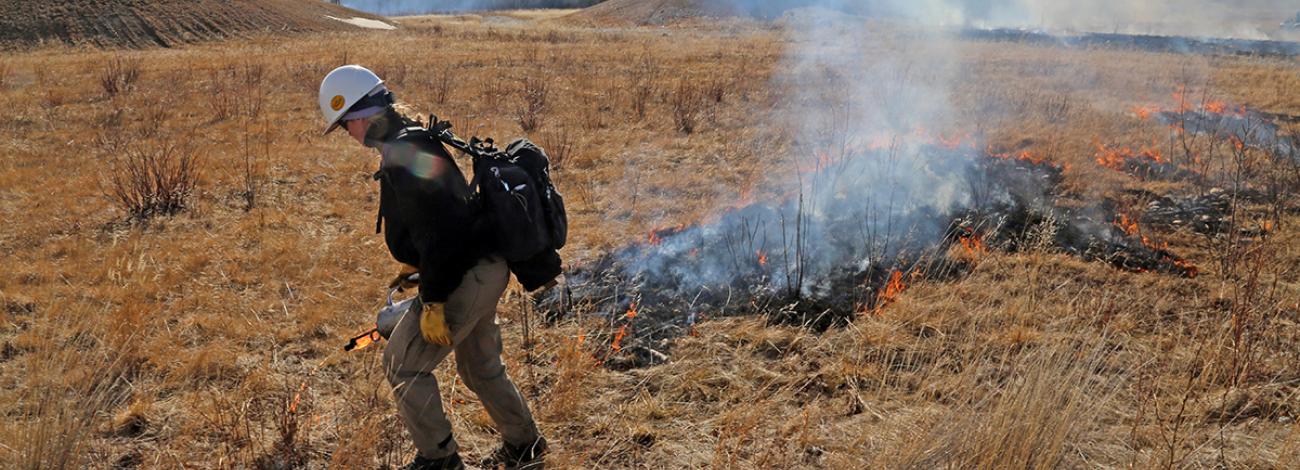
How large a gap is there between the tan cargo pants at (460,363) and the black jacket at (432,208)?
0.13 meters

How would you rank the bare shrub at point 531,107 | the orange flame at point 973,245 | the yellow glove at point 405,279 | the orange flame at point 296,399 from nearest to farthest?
the yellow glove at point 405,279
the orange flame at point 296,399
the orange flame at point 973,245
the bare shrub at point 531,107

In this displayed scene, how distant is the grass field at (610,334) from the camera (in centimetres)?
301

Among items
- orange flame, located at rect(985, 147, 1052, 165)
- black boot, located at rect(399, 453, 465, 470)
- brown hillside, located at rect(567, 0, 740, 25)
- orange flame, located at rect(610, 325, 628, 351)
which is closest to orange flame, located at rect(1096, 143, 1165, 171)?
orange flame, located at rect(985, 147, 1052, 165)

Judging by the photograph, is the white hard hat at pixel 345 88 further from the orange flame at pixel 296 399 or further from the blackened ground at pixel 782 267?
the blackened ground at pixel 782 267

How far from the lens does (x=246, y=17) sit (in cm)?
2683

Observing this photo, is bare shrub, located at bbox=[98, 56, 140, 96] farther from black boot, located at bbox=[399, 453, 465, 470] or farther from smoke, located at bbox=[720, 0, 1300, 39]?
smoke, located at bbox=[720, 0, 1300, 39]

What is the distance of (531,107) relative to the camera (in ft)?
34.1

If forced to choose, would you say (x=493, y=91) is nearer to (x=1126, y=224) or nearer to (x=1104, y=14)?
(x=1126, y=224)

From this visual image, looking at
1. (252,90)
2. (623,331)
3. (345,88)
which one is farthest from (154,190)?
(252,90)

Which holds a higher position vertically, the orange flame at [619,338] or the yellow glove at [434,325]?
the yellow glove at [434,325]

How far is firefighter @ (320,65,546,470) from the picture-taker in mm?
2514

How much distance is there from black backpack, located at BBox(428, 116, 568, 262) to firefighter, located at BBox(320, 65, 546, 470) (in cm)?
7

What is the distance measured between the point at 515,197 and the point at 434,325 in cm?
52

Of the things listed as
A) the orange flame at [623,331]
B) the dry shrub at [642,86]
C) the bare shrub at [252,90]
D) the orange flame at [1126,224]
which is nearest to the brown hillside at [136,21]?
the bare shrub at [252,90]
